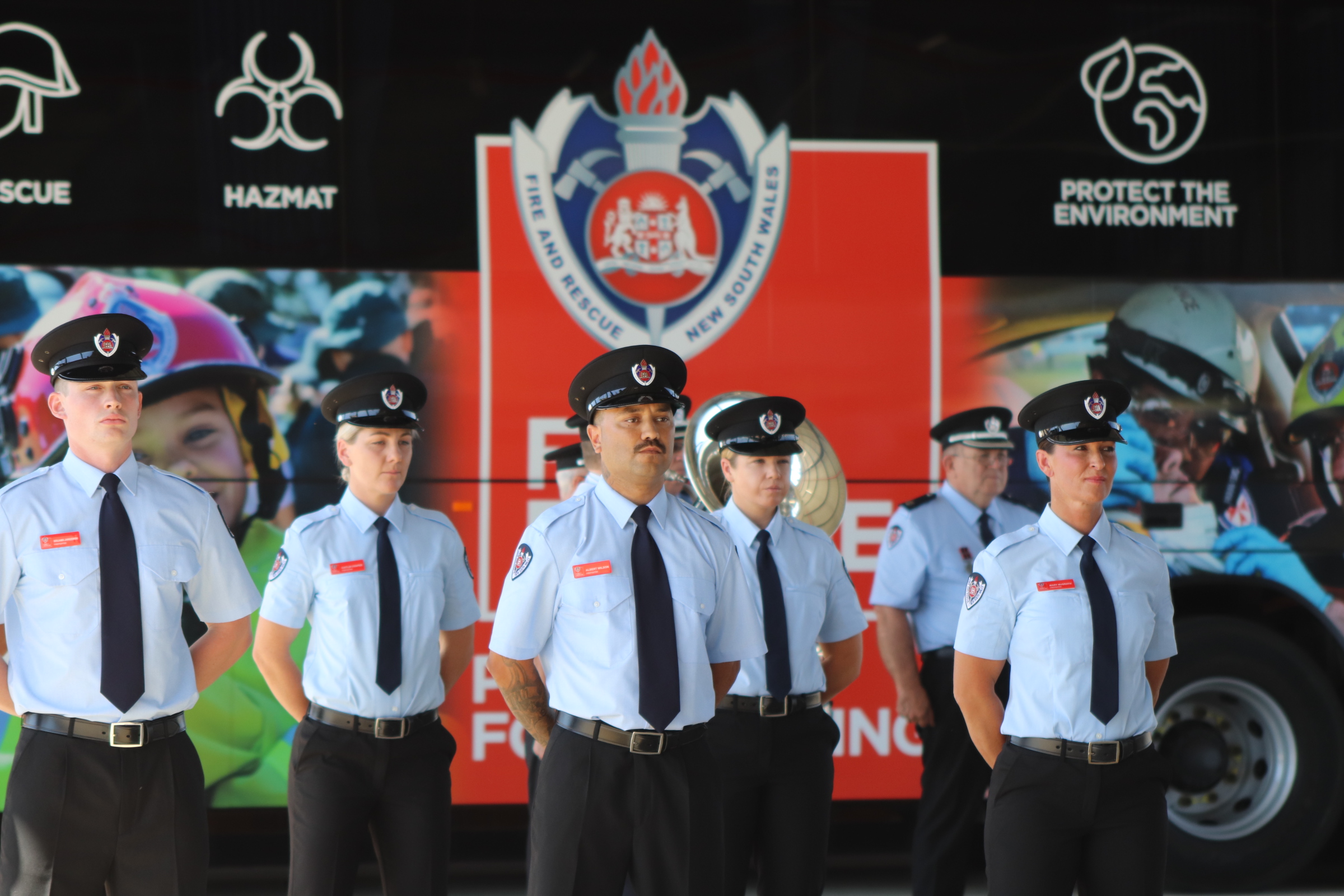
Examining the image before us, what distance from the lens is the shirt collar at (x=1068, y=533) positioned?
3.98m

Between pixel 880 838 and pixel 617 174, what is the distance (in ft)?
13.9

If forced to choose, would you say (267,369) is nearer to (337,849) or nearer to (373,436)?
(373,436)

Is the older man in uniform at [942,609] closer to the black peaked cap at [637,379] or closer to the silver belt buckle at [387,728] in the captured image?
the silver belt buckle at [387,728]

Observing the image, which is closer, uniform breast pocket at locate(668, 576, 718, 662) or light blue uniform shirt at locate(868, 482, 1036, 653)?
uniform breast pocket at locate(668, 576, 718, 662)

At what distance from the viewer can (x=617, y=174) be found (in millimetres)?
6246

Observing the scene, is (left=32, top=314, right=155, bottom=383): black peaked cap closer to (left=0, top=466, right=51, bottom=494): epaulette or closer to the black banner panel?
(left=0, top=466, right=51, bottom=494): epaulette

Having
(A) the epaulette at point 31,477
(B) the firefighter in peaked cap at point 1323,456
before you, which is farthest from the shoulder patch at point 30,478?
(B) the firefighter in peaked cap at point 1323,456

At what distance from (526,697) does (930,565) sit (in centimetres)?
258

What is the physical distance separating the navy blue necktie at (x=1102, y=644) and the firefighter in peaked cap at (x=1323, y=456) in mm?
3102

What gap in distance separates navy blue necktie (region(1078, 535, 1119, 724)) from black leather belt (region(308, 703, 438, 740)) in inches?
87.4

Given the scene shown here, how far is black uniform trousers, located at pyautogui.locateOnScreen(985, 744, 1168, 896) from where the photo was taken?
12.2ft

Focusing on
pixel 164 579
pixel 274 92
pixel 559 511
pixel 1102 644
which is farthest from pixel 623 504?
pixel 274 92

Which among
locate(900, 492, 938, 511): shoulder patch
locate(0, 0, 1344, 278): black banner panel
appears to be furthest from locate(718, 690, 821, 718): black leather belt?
locate(0, 0, 1344, 278): black banner panel

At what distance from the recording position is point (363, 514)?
182 inches
